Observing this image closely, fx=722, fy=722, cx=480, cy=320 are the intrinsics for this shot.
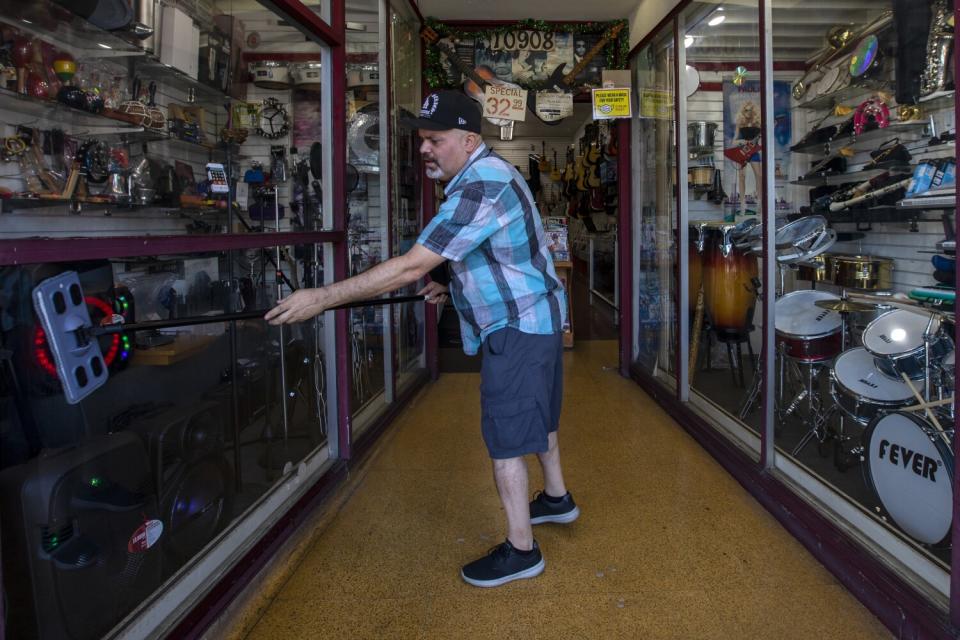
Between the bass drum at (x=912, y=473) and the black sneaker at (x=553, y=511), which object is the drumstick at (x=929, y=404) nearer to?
the bass drum at (x=912, y=473)

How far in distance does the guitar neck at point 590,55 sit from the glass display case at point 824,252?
0.86m

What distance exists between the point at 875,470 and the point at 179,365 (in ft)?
7.32

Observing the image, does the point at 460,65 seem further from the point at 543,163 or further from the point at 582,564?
the point at 543,163

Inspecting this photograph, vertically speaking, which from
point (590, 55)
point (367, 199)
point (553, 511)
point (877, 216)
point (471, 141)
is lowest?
point (553, 511)

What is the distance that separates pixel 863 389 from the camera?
8.25ft

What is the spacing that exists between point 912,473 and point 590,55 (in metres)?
4.35

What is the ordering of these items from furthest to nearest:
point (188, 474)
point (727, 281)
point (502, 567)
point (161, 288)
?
point (727, 281) → point (502, 567) → point (188, 474) → point (161, 288)

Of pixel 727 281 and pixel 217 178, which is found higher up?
pixel 217 178

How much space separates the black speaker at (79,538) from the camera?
1460 millimetres

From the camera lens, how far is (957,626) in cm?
182

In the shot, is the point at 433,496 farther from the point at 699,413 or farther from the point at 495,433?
the point at 699,413

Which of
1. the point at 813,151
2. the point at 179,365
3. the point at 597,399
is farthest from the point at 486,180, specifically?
the point at 597,399

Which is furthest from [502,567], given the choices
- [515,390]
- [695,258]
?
[695,258]

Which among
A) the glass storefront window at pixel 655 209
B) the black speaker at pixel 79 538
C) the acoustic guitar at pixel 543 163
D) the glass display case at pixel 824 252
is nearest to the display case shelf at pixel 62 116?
the black speaker at pixel 79 538
